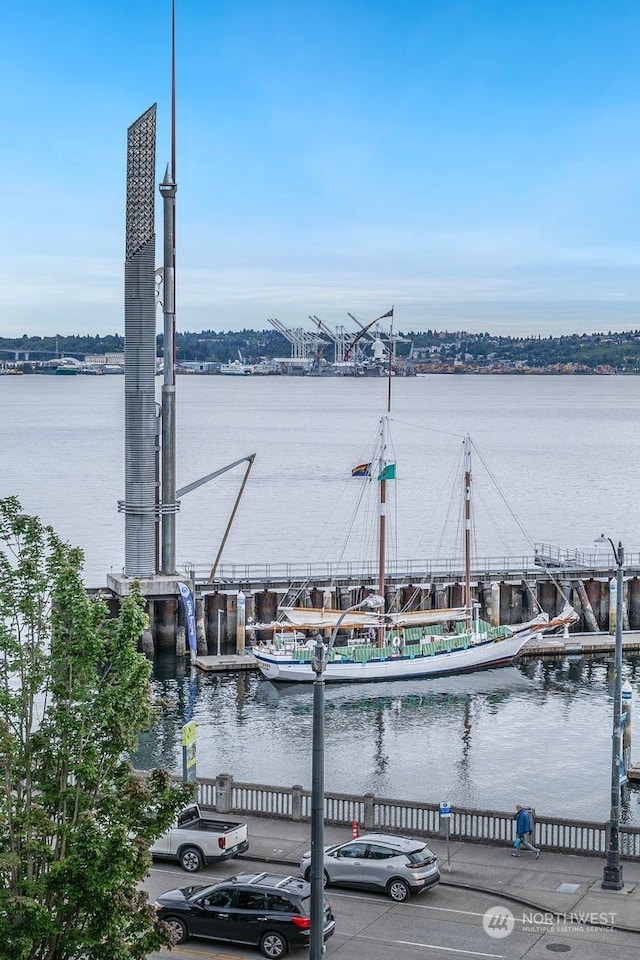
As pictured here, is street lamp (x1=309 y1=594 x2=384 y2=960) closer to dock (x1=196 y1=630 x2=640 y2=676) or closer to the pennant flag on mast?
dock (x1=196 y1=630 x2=640 y2=676)

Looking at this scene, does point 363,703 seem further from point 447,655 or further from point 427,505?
point 427,505

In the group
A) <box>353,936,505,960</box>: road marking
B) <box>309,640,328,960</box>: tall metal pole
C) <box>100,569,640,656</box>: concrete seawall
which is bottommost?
<box>100,569,640,656</box>: concrete seawall

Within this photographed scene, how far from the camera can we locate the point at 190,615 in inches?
2618

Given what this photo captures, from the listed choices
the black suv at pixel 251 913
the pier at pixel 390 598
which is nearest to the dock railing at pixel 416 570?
the pier at pixel 390 598

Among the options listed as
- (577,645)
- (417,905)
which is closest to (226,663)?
(577,645)

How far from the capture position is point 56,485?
526 ft

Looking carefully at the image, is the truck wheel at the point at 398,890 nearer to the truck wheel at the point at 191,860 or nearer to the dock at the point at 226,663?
the truck wheel at the point at 191,860

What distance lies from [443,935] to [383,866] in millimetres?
2420

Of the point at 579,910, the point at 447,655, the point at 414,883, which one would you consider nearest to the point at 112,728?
the point at 414,883

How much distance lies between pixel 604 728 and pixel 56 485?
370 ft

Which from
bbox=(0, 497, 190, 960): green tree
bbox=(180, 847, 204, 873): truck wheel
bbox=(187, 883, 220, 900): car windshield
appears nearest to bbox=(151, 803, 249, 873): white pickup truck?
bbox=(180, 847, 204, 873): truck wheel

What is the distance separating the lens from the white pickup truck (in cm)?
2950

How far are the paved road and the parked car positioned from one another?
0.96ft
